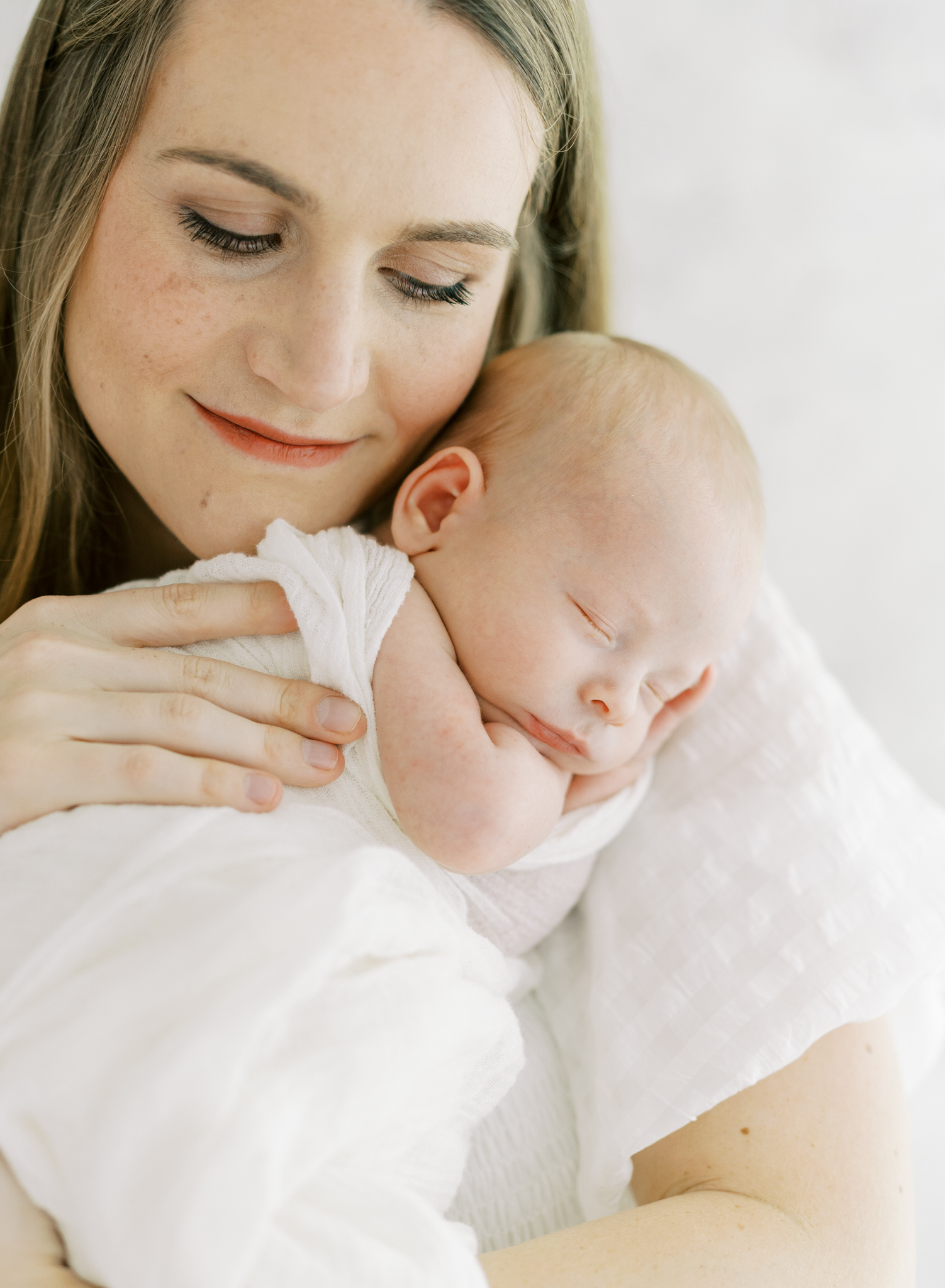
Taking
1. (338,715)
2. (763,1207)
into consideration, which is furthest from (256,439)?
(763,1207)

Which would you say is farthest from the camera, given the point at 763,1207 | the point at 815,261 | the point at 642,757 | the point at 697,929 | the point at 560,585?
the point at 815,261

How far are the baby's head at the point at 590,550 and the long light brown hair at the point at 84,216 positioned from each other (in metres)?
0.41

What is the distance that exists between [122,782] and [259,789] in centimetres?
14

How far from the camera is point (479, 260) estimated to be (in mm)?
1179

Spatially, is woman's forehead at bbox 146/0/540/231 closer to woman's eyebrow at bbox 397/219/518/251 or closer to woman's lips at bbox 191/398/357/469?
woman's eyebrow at bbox 397/219/518/251

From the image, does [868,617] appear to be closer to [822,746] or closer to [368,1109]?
[822,746]

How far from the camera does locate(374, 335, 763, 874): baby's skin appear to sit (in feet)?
3.54

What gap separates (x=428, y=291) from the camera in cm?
118

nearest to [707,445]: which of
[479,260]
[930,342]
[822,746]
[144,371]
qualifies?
[479,260]

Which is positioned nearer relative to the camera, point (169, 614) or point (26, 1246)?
point (26, 1246)

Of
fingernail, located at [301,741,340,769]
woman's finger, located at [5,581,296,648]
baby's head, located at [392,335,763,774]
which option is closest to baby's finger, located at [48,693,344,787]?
fingernail, located at [301,741,340,769]

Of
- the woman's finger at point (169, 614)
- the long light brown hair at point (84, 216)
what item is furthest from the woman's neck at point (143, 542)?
the woman's finger at point (169, 614)

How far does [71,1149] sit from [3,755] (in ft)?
1.34

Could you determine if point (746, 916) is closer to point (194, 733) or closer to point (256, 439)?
point (194, 733)
